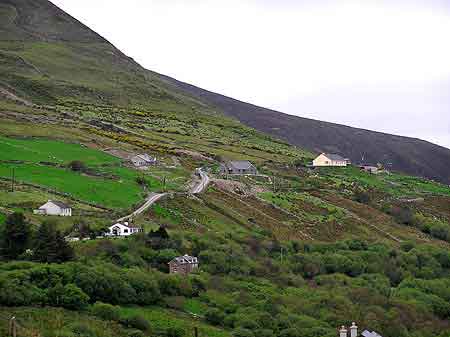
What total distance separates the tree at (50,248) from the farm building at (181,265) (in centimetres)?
909

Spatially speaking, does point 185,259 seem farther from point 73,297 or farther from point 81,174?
point 81,174

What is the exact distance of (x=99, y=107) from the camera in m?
167

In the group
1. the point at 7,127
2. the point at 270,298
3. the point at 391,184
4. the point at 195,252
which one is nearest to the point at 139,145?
the point at 7,127

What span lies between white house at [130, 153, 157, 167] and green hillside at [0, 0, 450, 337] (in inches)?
63.8

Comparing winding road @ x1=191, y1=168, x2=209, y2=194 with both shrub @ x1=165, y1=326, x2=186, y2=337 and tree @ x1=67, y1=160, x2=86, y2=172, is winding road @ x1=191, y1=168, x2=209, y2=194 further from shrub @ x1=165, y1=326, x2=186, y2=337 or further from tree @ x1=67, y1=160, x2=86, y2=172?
shrub @ x1=165, y1=326, x2=186, y2=337

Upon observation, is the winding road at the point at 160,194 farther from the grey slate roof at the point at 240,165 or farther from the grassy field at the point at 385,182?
the grassy field at the point at 385,182

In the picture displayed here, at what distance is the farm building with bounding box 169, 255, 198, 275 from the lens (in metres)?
57.8

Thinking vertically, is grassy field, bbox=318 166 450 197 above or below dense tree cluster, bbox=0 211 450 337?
above

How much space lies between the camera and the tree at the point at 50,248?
50375 mm

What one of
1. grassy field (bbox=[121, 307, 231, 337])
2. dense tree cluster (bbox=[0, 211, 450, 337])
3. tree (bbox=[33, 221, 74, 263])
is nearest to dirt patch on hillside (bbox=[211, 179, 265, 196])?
dense tree cluster (bbox=[0, 211, 450, 337])

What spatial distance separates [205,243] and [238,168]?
155ft

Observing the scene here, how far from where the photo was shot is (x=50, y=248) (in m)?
50.5

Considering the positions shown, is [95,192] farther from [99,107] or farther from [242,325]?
[99,107]

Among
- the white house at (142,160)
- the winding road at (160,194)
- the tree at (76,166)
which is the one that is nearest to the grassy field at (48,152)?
the white house at (142,160)
